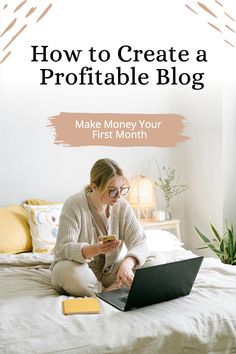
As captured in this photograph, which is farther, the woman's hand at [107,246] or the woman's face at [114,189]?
the woman's face at [114,189]

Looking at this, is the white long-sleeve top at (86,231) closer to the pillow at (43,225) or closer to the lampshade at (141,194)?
the pillow at (43,225)

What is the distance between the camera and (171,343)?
4.92 feet

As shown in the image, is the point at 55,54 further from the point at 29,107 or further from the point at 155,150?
the point at 155,150

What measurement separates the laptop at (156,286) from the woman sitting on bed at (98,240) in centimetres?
12

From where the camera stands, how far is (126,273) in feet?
6.29

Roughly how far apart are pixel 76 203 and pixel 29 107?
4.78 ft

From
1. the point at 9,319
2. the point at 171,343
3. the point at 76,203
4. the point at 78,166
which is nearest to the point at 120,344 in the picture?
the point at 171,343

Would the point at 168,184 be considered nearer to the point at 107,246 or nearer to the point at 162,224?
the point at 162,224

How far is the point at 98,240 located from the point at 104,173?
31cm

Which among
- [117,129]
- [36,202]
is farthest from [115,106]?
[36,202]

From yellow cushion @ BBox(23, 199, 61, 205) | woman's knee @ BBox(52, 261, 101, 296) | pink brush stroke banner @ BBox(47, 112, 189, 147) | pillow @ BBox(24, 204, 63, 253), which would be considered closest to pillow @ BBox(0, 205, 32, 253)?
pillow @ BBox(24, 204, 63, 253)

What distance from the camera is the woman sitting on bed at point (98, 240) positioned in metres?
1.89

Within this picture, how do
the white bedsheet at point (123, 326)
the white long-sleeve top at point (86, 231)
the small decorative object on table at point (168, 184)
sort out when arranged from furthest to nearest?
the small decorative object on table at point (168, 184), the white long-sleeve top at point (86, 231), the white bedsheet at point (123, 326)

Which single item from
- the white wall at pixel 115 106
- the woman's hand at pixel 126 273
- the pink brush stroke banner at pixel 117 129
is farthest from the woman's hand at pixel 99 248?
the pink brush stroke banner at pixel 117 129
